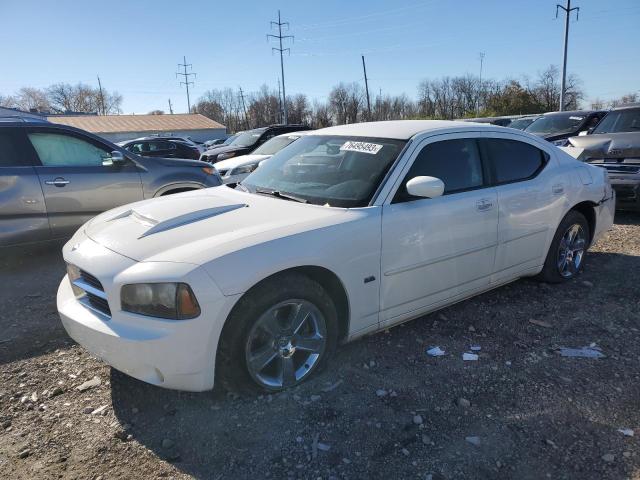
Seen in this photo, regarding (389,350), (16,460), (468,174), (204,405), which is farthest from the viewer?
(468,174)

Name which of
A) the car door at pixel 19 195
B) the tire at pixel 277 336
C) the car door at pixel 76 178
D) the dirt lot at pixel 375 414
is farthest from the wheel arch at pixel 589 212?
the car door at pixel 19 195

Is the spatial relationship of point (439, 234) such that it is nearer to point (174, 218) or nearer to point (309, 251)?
point (309, 251)

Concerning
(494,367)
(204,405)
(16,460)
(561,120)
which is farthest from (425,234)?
(561,120)

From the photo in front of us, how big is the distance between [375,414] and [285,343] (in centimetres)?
67

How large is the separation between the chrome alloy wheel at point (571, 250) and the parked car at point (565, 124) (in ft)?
22.4

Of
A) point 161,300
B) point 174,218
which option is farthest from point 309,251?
point 174,218

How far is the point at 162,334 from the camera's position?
7.91 feet

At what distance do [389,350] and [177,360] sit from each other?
1627mm

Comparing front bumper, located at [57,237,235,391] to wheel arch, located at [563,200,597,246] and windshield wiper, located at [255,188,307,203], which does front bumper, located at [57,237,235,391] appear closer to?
windshield wiper, located at [255,188,307,203]

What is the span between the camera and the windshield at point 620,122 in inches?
317

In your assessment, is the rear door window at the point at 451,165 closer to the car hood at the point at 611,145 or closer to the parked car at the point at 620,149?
the parked car at the point at 620,149

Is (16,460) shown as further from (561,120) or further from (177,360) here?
(561,120)

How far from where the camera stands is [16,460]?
2420 millimetres

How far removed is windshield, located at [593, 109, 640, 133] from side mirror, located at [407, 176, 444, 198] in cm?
681
